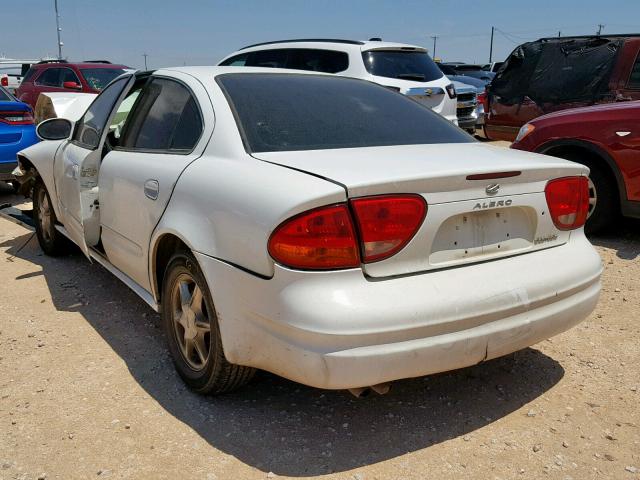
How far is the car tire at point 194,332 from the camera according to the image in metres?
2.71

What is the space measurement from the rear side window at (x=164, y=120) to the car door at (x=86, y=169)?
1.01ft

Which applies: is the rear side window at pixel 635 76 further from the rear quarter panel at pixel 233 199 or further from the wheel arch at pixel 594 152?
the rear quarter panel at pixel 233 199

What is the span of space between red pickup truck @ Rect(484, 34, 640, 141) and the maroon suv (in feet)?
24.0

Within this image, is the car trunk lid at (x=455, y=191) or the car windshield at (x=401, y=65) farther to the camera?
the car windshield at (x=401, y=65)

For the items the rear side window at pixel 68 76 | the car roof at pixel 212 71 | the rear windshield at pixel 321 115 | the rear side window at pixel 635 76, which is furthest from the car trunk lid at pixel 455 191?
the rear side window at pixel 68 76

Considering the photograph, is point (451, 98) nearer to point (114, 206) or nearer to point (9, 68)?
point (114, 206)

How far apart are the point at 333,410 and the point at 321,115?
141 centimetres

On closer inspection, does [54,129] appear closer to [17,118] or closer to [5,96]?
[17,118]

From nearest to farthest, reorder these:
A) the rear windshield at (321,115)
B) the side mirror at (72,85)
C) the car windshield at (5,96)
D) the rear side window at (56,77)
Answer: the rear windshield at (321,115)
the car windshield at (5,96)
the side mirror at (72,85)
the rear side window at (56,77)

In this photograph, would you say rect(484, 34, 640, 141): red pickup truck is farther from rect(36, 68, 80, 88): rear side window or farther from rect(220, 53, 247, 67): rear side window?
rect(36, 68, 80, 88): rear side window

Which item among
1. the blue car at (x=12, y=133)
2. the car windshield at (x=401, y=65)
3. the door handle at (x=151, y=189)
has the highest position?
the car windshield at (x=401, y=65)

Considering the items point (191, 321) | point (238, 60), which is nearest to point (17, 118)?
point (238, 60)

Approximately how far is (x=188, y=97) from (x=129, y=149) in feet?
2.10

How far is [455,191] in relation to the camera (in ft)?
7.97
